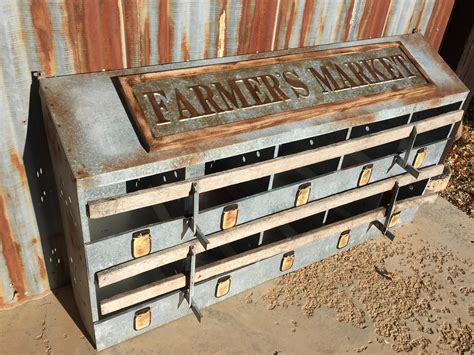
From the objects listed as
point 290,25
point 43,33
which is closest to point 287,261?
point 290,25

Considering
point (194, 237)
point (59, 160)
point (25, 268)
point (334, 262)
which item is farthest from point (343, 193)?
point (25, 268)

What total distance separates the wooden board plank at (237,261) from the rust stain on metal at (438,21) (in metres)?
1.83

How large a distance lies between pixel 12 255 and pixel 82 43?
2.02 metres

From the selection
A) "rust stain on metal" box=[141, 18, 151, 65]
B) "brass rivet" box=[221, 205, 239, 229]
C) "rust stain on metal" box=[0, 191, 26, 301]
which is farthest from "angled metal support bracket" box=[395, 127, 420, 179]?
"rust stain on metal" box=[0, 191, 26, 301]

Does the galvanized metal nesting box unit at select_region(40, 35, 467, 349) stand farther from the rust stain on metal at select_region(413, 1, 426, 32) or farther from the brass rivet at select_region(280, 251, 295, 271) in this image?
the rust stain on metal at select_region(413, 1, 426, 32)

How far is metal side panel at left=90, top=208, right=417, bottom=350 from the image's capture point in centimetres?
405

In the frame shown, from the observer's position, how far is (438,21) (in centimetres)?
532

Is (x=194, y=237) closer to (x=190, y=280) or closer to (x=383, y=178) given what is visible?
(x=190, y=280)

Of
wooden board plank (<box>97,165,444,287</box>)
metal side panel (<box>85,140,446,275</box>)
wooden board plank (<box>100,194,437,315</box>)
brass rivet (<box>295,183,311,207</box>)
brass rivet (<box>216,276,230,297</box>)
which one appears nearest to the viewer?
metal side panel (<box>85,140,446,275</box>)

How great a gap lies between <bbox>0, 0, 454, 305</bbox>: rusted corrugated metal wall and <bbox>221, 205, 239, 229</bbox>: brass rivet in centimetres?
132

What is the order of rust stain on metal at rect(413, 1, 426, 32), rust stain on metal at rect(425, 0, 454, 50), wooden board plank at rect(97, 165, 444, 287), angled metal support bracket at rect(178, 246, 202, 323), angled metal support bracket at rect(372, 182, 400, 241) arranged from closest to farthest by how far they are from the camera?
wooden board plank at rect(97, 165, 444, 287), angled metal support bracket at rect(178, 246, 202, 323), angled metal support bracket at rect(372, 182, 400, 241), rust stain on metal at rect(413, 1, 426, 32), rust stain on metal at rect(425, 0, 454, 50)

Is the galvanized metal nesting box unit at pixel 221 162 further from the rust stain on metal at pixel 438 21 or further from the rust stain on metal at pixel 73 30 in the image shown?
the rust stain on metal at pixel 438 21

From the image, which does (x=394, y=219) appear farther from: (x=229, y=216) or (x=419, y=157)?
(x=229, y=216)

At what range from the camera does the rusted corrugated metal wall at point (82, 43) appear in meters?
3.33
